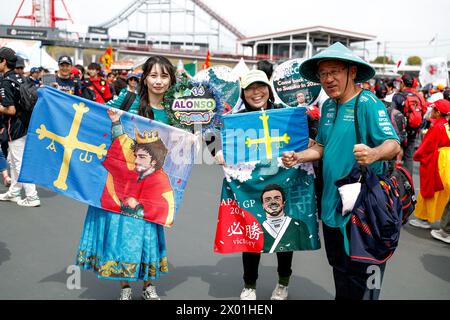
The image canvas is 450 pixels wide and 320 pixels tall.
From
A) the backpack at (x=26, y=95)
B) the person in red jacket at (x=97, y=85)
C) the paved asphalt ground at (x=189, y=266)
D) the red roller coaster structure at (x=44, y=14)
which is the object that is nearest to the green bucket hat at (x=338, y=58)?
the paved asphalt ground at (x=189, y=266)

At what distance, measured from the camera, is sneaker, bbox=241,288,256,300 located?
300 centimetres

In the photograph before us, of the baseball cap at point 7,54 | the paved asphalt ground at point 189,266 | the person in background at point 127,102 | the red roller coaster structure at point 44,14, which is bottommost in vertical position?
the paved asphalt ground at point 189,266

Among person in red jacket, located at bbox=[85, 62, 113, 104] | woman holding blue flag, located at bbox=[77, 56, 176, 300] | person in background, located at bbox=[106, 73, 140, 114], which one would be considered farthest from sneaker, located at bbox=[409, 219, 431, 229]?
person in red jacket, located at bbox=[85, 62, 113, 104]

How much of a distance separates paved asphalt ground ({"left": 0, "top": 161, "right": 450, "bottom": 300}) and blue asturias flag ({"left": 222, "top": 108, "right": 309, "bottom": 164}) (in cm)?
110

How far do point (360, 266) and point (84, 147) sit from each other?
1.89m

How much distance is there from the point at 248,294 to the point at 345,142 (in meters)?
1.38

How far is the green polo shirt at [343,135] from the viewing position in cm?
216

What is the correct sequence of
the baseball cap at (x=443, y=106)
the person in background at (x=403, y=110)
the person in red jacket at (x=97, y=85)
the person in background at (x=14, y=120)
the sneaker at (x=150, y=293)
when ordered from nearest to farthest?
the sneaker at (x=150, y=293), the baseball cap at (x=443, y=106), the person in background at (x=14, y=120), the person in background at (x=403, y=110), the person in red jacket at (x=97, y=85)

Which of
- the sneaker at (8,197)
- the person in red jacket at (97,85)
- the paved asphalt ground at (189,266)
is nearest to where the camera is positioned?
the paved asphalt ground at (189,266)

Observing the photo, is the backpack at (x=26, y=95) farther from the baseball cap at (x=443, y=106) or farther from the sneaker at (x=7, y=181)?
the baseball cap at (x=443, y=106)

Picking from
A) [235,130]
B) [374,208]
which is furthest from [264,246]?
[374,208]

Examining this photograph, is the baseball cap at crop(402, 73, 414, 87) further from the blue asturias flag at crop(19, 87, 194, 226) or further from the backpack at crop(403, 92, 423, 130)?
the blue asturias flag at crop(19, 87, 194, 226)

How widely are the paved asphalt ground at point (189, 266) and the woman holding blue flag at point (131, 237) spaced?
395 mm

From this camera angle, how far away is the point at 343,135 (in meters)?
2.27
